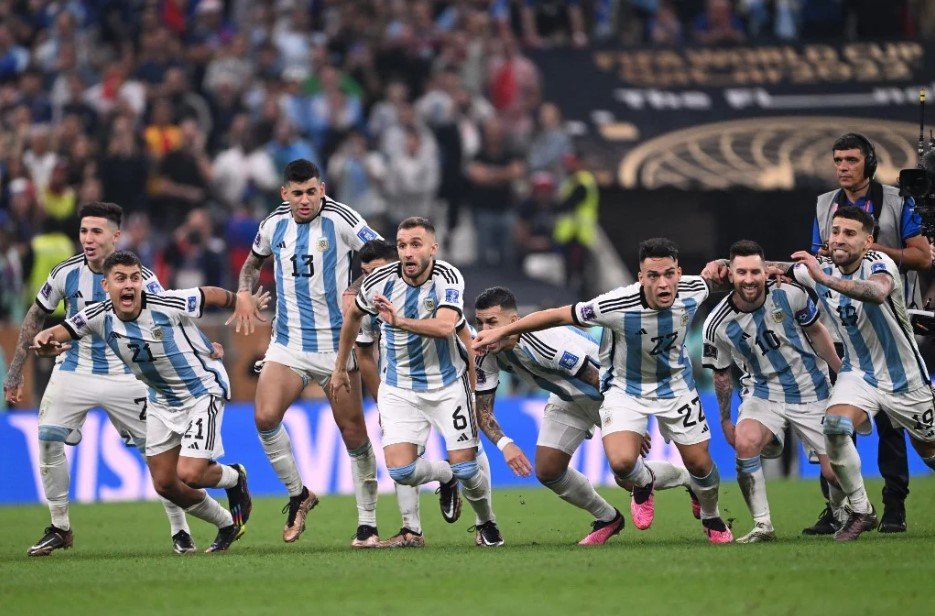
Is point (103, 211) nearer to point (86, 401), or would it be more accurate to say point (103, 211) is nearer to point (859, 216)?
point (86, 401)

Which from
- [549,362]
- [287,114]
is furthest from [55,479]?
[287,114]

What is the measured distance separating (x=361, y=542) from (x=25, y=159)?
11714mm

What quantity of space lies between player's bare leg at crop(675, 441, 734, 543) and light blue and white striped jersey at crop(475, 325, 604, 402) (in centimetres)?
90

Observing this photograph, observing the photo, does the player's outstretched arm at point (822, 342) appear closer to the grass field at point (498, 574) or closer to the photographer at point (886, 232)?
the photographer at point (886, 232)

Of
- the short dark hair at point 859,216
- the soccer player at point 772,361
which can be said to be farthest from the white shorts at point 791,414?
Result: the short dark hair at point 859,216

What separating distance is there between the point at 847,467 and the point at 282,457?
404 cm

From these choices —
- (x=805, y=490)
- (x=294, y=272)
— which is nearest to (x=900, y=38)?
(x=805, y=490)

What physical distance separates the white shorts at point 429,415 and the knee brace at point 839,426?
236cm

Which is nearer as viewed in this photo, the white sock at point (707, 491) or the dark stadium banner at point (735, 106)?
the white sock at point (707, 491)

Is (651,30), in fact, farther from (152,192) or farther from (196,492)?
(196,492)

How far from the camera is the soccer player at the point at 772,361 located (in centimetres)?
1100

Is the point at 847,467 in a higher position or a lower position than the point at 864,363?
lower

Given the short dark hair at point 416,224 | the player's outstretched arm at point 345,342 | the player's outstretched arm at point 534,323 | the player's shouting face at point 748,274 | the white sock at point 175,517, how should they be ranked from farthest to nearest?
the white sock at point 175,517, the player's shouting face at point 748,274, the player's outstretched arm at point 345,342, the short dark hair at point 416,224, the player's outstretched arm at point 534,323

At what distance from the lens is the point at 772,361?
11172mm
